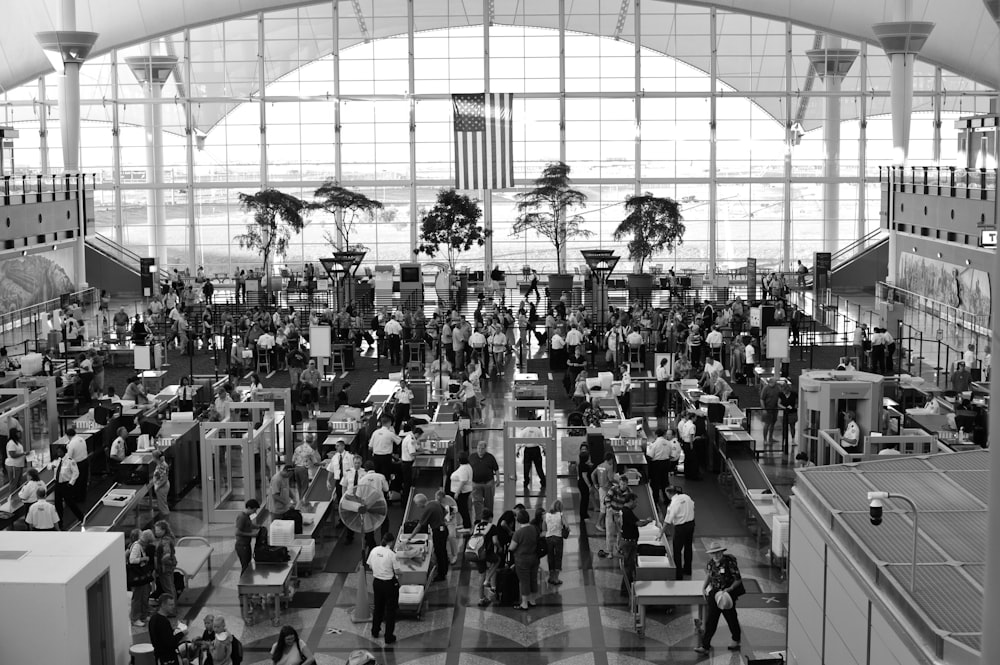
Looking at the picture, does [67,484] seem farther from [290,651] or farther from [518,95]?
[518,95]

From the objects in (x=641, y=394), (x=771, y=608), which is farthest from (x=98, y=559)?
(x=641, y=394)

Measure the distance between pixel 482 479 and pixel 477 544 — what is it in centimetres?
163

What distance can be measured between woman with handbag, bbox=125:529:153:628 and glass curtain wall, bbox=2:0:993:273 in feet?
111

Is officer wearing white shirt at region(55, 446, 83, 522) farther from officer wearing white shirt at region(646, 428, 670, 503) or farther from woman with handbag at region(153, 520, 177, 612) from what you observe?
officer wearing white shirt at region(646, 428, 670, 503)

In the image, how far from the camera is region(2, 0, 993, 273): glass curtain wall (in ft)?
154

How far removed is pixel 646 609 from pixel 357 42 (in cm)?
3664

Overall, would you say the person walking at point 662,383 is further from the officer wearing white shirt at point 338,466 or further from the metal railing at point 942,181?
the metal railing at point 942,181

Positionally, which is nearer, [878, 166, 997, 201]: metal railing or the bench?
the bench

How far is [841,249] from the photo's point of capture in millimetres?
48750

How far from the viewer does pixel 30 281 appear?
3788 centimetres

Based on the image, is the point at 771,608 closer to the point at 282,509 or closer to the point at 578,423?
the point at 282,509

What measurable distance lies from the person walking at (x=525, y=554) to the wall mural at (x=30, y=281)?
26074mm

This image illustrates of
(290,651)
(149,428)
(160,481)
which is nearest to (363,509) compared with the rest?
(160,481)

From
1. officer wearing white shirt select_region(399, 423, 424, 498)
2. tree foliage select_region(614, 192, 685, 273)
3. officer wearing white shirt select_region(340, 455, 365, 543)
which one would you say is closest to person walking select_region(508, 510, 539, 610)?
officer wearing white shirt select_region(340, 455, 365, 543)
